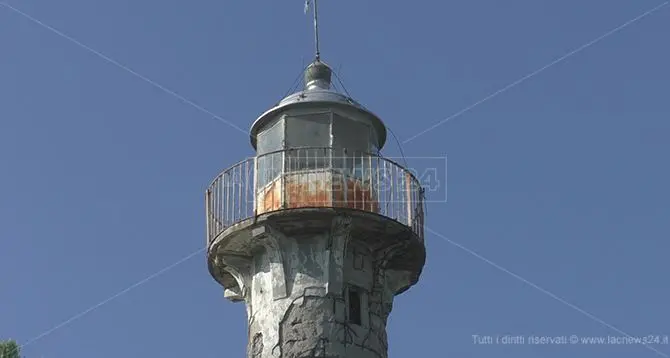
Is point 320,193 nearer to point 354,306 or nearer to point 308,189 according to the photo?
point 308,189

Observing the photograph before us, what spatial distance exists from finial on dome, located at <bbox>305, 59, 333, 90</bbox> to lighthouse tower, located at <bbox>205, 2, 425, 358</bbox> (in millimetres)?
454

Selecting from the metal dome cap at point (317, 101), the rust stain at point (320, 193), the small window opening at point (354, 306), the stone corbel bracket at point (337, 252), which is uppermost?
the metal dome cap at point (317, 101)

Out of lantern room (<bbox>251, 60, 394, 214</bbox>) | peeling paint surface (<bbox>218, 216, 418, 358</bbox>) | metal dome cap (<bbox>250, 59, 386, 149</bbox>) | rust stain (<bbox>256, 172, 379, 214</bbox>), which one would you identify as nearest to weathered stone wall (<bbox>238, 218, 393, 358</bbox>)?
peeling paint surface (<bbox>218, 216, 418, 358</bbox>)

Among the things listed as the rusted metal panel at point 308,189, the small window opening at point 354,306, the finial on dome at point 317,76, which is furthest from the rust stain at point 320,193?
the finial on dome at point 317,76

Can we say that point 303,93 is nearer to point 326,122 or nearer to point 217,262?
point 326,122

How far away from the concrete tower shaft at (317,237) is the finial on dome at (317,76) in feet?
1.79

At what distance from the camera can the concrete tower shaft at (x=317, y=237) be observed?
16047 mm

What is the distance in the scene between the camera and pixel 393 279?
1764 cm

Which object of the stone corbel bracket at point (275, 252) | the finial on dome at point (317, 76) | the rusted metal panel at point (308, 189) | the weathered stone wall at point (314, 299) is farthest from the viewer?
the finial on dome at point (317, 76)

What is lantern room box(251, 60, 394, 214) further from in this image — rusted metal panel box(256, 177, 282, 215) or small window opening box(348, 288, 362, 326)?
small window opening box(348, 288, 362, 326)

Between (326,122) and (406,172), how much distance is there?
A: 1.56 metres

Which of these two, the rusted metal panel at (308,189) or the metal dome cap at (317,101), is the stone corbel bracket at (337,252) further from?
the metal dome cap at (317,101)

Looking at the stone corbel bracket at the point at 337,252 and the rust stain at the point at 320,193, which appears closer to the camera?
the stone corbel bracket at the point at 337,252

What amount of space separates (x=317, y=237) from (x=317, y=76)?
3.41 metres
